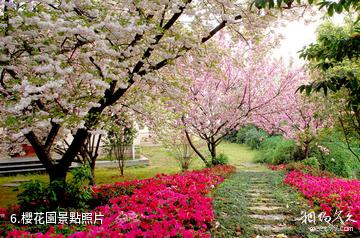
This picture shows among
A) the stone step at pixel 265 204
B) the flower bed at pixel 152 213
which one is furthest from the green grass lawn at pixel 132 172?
the stone step at pixel 265 204

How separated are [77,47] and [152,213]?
2.92 m

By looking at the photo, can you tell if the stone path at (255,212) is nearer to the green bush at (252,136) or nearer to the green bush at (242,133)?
the green bush at (252,136)

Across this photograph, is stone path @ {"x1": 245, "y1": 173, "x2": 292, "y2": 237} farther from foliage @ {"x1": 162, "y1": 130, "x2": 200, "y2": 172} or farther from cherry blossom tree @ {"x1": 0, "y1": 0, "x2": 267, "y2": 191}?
foliage @ {"x1": 162, "y1": 130, "x2": 200, "y2": 172}

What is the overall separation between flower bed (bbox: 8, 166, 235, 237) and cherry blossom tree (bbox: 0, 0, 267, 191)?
4.52 ft

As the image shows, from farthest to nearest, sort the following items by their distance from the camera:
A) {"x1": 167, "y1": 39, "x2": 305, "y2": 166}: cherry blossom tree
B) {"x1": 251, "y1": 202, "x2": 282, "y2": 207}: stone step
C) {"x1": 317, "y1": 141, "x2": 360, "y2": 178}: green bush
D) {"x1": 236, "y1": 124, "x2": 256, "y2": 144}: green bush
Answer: {"x1": 236, "y1": 124, "x2": 256, "y2": 144}: green bush → {"x1": 317, "y1": 141, "x2": 360, "y2": 178}: green bush → {"x1": 167, "y1": 39, "x2": 305, "y2": 166}: cherry blossom tree → {"x1": 251, "y1": 202, "x2": 282, "y2": 207}: stone step

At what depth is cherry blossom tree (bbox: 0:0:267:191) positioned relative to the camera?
4.13m

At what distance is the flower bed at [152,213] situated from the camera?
389 centimetres

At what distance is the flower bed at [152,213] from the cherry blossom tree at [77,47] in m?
1.38

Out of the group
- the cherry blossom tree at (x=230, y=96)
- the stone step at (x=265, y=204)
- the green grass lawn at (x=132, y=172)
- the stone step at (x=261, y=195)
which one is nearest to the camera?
the stone step at (x=265, y=204)

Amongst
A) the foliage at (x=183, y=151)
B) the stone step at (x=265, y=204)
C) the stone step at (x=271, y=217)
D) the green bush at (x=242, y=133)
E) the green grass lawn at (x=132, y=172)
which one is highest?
the green bush at (x=242, y=133)

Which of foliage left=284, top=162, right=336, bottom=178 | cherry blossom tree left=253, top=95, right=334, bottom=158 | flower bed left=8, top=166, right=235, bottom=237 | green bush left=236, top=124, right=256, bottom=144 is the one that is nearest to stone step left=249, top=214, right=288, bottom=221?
flower bed left=8, top=166, right=235, bottom=237

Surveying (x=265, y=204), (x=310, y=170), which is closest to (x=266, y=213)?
(x=265, y=204)

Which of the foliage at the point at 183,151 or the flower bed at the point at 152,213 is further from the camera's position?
the foliage at the point at 183,151

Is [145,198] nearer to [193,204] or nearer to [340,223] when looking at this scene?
[193,204]
